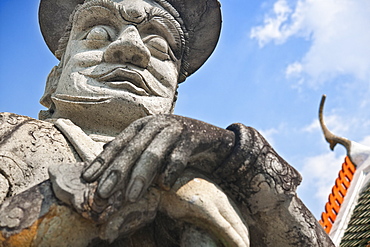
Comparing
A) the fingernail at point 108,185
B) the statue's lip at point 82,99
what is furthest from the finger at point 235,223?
the statue's lip at point 82,99

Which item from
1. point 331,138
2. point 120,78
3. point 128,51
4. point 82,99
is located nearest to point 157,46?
point 128,51

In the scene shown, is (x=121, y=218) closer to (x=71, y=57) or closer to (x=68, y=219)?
(x=68, y=219)

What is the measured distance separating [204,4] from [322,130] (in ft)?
20.7

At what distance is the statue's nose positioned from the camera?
3.42m

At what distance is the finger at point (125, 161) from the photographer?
198 cm

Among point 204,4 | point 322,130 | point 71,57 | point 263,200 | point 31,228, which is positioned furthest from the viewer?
point 322,130

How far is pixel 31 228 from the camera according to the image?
6.42ft

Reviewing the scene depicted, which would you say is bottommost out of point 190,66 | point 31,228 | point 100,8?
point 31,228

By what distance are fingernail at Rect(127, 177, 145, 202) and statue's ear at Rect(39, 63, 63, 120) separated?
1815 mm

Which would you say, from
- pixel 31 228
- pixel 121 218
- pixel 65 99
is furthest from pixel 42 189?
pixel 65 99

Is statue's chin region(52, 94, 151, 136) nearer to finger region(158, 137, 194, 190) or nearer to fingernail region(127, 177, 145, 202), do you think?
finger region(158, 137, 194, 190)

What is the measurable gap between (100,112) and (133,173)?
1.29 m

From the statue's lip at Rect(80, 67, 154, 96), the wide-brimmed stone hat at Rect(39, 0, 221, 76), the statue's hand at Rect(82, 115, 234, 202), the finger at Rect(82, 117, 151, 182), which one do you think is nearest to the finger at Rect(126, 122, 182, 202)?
the statue's hand at Rect(82, 115, 234, 202)

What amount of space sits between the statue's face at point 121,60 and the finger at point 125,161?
1077 millimetres
